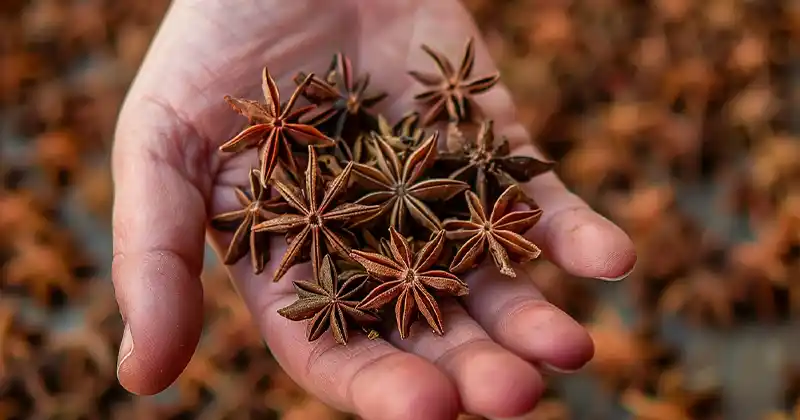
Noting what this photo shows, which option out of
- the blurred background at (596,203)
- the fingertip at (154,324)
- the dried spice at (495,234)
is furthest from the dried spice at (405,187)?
the blurred background at (596,203)

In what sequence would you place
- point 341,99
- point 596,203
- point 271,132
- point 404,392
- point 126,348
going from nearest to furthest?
point 404,392 < point 126,348 < point 271,132 < point 341,99 < point 596,203

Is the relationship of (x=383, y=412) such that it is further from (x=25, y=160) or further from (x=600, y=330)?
(x=25, y=160)

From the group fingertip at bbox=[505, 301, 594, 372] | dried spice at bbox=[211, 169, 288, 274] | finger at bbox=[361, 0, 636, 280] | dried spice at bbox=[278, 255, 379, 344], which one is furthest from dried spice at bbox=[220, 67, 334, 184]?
fingertip at bbox=[505, 301, 594, 372]

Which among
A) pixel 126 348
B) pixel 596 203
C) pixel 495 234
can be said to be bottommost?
pixel 596 203

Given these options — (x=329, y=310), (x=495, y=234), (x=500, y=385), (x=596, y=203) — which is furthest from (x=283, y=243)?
(x=596, y=203)

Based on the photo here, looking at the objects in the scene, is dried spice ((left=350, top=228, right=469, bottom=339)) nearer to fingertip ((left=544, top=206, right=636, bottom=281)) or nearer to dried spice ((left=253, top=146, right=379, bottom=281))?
dried spice ((left=253, top=146, right=379, bottom=281))

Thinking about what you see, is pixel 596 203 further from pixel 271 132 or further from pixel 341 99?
pixel 271 132

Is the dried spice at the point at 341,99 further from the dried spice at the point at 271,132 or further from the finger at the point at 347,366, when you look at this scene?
the finger at the point at 347,366
